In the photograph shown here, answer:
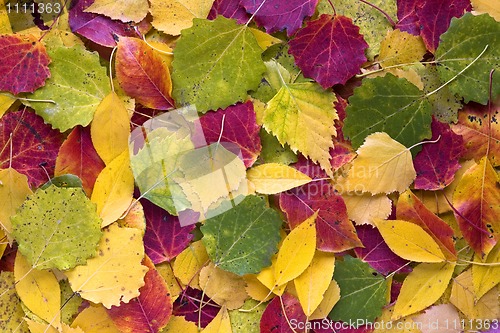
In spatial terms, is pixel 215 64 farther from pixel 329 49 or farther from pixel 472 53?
pixel 472 53

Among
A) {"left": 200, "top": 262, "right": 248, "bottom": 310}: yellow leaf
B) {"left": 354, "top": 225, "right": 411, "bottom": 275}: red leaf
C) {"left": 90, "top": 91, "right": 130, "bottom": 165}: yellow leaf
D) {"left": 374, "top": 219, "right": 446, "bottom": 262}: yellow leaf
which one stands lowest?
{"left": 200, "top": 262, "right": 248, "bottom": 310}: yellow leaf

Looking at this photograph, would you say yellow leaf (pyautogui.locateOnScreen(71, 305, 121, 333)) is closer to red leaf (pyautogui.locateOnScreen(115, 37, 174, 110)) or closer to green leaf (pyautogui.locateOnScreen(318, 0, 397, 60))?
red leaf (pyautogui.locateOnScreen(115, 37, 174, 110))

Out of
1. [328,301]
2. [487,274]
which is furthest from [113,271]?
[487,274]

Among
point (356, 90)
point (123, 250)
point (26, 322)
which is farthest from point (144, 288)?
point (356, 90)

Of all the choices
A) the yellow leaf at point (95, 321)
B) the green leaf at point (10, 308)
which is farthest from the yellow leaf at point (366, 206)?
the green leaf at point (10, 308)

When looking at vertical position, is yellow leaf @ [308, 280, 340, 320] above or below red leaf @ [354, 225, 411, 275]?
below

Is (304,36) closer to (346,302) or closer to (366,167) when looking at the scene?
(366,167)

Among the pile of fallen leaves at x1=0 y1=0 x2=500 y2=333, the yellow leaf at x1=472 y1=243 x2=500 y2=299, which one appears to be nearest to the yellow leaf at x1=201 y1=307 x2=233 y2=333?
the pile of fallen leaves at x1=0 y1=0 x2=500 y2=333

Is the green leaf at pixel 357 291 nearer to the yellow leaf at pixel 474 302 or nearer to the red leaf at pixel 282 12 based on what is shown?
the yellow leaf at pixel 474 302

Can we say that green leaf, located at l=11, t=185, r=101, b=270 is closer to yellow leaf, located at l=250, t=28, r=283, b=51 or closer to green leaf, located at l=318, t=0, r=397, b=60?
yellow leaf, located at l=250, t=28, r=283, b=51
